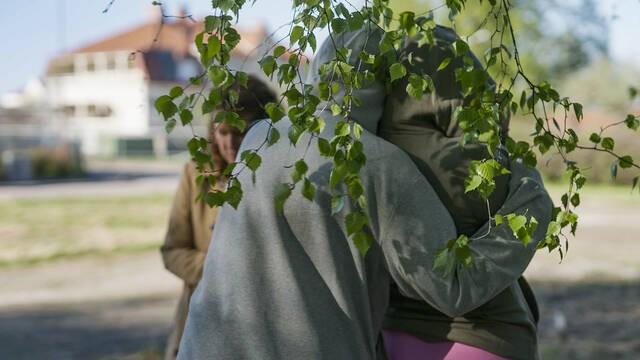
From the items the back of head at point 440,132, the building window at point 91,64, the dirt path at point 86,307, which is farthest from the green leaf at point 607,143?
the building window at point 91,64

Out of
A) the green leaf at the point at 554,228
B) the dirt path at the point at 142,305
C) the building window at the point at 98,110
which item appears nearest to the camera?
the green leaf at the point at 554,228

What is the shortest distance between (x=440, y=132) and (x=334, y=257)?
1.31ft

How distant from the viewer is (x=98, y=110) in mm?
67312

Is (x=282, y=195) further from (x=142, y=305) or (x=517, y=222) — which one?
(x=142, y=305)

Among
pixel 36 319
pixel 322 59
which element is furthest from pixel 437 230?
pixel 36 319

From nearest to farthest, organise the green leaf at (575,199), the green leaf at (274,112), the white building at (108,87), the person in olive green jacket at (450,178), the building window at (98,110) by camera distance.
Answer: the green leaf at (274,112)
the green leaf at (575,199)
the person in olive green jacket at (450,178)
the white building at (108,87)
the building window at (98,110)

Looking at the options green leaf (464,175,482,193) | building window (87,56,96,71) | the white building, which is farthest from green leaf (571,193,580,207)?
building window (87,56,96,71)

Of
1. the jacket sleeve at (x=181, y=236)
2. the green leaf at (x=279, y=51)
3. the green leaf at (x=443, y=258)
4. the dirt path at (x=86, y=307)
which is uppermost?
the green leaf at (x=279, y=51)

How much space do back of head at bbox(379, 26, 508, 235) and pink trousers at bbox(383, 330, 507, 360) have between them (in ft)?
0.94

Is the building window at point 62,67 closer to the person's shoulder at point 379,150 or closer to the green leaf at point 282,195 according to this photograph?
the person's shoulder at point 379,150

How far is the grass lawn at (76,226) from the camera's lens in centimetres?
1456

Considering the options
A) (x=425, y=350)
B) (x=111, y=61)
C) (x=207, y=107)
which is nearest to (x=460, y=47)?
(x=207, y=107)

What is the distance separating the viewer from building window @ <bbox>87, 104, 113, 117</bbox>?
66.8 meters

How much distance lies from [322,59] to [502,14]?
43 centimetres
